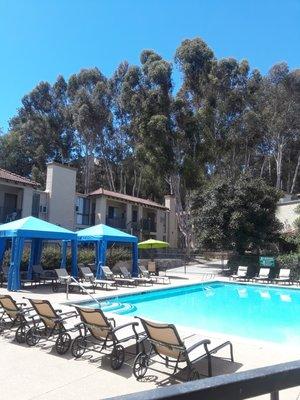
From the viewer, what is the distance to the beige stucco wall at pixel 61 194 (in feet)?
105

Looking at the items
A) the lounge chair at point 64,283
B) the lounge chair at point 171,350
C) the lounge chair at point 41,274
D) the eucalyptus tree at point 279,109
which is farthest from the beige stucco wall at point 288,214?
the lounge chair at point 171,350

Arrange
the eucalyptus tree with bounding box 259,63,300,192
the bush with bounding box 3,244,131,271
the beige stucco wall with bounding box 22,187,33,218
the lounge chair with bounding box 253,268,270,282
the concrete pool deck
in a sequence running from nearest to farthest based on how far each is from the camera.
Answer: the concrete pool deck
the bush with bounding box 3,244,131,271
the lounge chair with bounding box 253,268,270,282
the beige stucco wall with bounding box 22,187,33,218
the eucalyptus tree with bounding box 259,63,300,192

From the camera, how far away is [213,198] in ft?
93.7

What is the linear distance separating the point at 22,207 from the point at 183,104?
16423 mm

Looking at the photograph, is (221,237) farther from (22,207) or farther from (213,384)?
(213,384)

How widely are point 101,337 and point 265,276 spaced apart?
18619mm

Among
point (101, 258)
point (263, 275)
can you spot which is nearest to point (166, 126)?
point (263, 275)

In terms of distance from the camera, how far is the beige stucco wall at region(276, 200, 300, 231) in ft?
119

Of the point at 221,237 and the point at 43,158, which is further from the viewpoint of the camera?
the point at 43,158

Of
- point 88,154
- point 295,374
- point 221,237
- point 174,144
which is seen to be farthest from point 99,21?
point 88,154

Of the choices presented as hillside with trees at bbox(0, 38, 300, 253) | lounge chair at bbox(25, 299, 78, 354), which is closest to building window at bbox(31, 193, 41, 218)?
hillside with trees at bbox(0, 38, 300, 253)

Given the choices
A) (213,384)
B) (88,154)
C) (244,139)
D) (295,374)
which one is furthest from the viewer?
(88,154)

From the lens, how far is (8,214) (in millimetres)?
29438

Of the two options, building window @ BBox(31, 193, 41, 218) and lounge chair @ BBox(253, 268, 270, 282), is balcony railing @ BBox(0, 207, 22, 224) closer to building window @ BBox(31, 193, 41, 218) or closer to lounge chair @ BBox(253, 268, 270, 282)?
building window @ BBox(31, 193, 41, 218)
